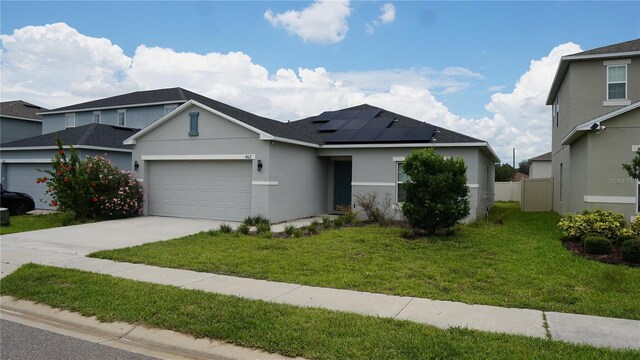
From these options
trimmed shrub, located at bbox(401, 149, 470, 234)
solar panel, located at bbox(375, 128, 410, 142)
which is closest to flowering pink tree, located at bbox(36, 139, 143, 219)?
solar panel, located at bbox(375, 128, 410, 142)

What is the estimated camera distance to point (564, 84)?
1955 cm

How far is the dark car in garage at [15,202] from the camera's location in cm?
1873

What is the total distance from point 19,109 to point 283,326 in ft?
126

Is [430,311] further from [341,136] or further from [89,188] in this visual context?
[89,188]

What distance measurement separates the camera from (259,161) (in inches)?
618

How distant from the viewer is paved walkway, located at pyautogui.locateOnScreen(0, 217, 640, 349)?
5.24 m

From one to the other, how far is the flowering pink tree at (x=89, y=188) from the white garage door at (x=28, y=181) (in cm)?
566

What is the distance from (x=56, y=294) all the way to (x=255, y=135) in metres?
9.77

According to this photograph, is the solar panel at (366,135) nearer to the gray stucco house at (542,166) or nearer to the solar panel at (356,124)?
the solar panel at (356,124)

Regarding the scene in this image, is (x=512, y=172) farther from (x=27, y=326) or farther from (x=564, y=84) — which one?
(x=27, y=326)

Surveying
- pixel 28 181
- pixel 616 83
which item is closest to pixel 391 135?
pixel 616 83

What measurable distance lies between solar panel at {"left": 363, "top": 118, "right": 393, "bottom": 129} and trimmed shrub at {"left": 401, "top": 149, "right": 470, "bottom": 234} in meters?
7.02

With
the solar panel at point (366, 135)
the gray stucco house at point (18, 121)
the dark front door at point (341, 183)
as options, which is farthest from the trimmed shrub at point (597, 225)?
the gray stucco house at point (18, 121)

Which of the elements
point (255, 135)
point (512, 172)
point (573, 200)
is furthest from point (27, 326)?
point (512, 172)
